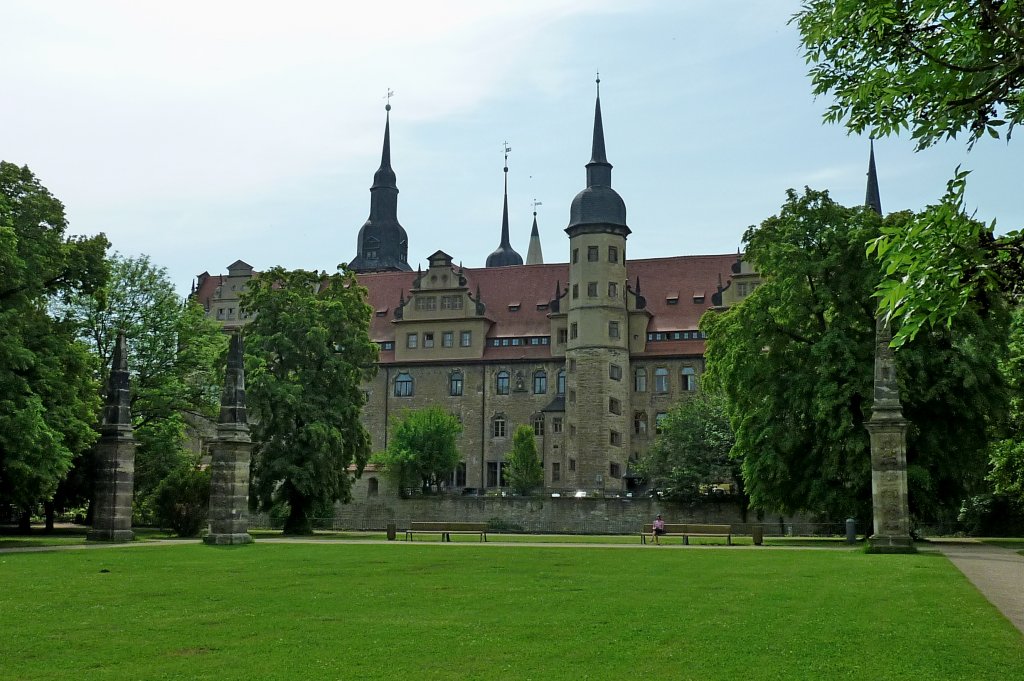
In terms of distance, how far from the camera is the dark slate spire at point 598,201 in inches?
2751

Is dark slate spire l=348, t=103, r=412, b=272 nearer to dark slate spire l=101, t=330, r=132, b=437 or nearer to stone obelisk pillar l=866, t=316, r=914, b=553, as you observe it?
dark slate spire l=101, t=330, r=132, b=437

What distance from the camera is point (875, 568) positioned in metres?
19.7

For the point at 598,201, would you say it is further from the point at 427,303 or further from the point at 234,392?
the point at 234,392

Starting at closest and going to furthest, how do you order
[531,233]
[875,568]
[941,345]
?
[875,568], [941,345], [531,233]

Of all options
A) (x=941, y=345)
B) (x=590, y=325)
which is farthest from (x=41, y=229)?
(x=590, y=325)

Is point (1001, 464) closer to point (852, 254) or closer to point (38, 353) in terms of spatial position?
point (852, 254)

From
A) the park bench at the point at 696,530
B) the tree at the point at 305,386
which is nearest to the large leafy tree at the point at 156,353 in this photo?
the tree at the point at 305,386

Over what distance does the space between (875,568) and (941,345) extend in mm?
15073

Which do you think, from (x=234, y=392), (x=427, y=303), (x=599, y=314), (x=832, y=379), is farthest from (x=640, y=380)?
(x=234, y=392)

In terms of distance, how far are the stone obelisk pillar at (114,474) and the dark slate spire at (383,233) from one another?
57.2 meters

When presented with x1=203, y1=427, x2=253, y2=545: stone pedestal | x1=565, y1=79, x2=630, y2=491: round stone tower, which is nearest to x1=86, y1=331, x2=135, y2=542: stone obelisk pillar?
x1=203, y1=427, x2=253, y2=545: stone pedestal

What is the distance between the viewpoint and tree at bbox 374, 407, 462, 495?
205 ft

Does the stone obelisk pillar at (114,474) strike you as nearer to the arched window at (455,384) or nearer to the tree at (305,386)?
the tree at (305,386)

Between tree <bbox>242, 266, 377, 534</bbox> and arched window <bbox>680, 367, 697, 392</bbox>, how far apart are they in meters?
28.3
